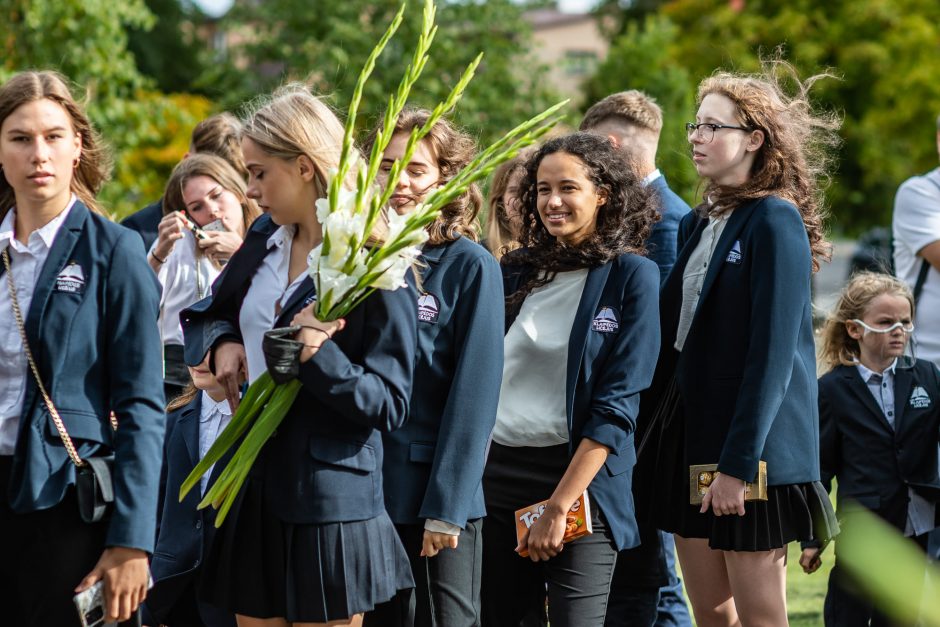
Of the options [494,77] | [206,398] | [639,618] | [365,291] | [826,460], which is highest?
[494,77]

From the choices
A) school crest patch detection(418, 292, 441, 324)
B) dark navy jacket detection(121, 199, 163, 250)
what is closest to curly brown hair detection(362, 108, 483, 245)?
school crest patch detection(418, 292, 441, 324)

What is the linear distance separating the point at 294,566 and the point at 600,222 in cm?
172

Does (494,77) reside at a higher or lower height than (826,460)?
higher

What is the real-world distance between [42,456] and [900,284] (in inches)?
161

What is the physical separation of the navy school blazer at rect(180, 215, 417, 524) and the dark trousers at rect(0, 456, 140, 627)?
0.48 metres

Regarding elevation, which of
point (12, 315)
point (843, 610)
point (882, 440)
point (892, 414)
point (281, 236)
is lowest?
point (843, 610)

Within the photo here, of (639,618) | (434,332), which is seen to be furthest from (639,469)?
(434,332)

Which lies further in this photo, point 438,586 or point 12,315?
point 438,586

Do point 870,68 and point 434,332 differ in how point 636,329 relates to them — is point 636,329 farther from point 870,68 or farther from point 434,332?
point 870,68

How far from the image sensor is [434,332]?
→ 359cm

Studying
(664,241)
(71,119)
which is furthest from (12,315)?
(664,241)

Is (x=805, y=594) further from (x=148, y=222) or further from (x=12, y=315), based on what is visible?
(x=12, y=315)

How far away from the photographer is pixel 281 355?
9.27ft

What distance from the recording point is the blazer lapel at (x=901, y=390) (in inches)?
210
